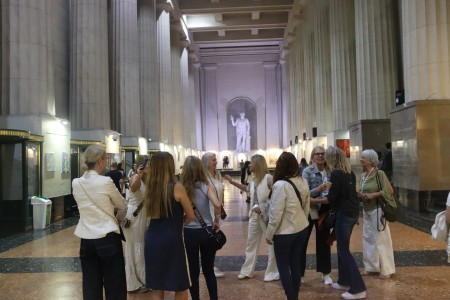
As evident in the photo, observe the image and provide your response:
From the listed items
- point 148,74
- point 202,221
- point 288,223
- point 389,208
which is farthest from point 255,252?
point 148,74

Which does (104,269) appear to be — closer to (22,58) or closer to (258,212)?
(258,212)

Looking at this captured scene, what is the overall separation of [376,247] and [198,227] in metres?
2.53

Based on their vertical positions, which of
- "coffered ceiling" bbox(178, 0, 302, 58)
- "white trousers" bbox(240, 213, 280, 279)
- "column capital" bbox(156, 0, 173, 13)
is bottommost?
"white trousers" bbox(240, 213, 280, 279)

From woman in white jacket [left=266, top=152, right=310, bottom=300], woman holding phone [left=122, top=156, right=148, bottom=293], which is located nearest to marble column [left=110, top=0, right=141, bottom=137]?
woman holding phone [left=122, top=156, right=148, bottom=293]

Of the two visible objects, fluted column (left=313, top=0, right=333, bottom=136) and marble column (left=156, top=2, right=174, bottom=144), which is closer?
fluted column (left=313, top=0, right=333, bottom=136)

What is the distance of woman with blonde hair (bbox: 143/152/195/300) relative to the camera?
334 cm

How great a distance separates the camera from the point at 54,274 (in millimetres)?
5828

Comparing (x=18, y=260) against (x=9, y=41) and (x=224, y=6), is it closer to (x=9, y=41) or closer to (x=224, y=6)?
(x=9, y=41)

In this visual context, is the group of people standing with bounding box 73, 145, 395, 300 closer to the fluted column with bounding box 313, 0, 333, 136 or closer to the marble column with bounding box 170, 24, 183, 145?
the fluted column with bounding box 313, 0, 333, 136

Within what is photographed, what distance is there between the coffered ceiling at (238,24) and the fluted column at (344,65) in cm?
1236

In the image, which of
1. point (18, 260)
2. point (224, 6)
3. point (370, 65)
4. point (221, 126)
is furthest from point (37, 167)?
point (221, 126)

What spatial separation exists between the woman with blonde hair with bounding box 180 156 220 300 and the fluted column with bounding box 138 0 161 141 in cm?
1888

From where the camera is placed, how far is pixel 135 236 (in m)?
4.89

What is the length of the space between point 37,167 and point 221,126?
37.0 m
